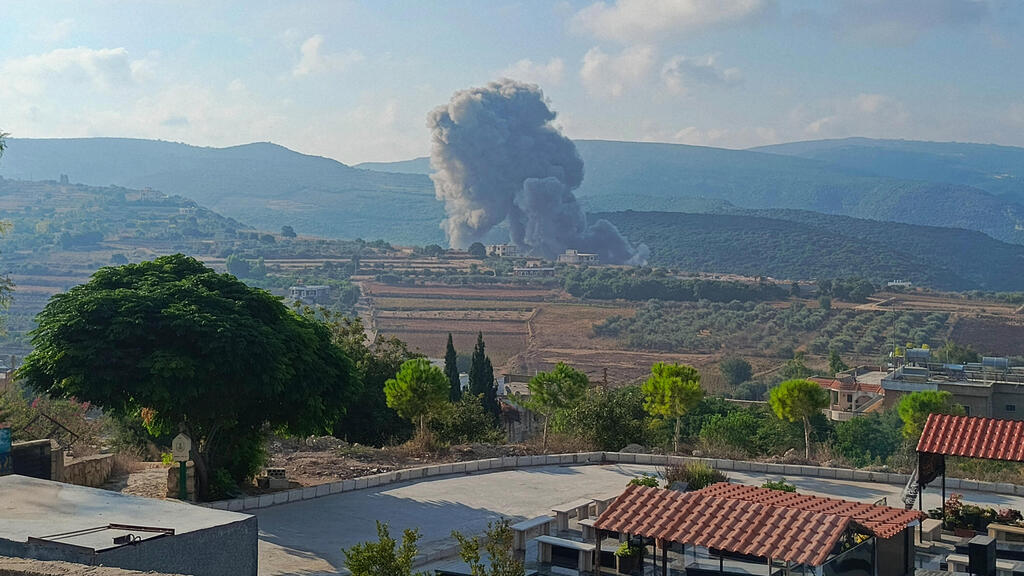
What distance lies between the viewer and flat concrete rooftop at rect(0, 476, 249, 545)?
32.0ft

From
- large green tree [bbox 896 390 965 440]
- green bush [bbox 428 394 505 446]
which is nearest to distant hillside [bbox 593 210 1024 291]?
large green tree [bbox 896 390 965 440]

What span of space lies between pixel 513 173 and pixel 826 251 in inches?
1914

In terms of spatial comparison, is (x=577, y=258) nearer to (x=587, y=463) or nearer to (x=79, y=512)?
(x=587, y=463)

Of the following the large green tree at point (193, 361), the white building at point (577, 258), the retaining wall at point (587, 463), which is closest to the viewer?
the large green tree at point (193, 361)

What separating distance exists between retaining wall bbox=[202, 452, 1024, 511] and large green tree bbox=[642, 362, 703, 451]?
211cm

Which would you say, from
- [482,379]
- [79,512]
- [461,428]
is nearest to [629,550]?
[79,512]

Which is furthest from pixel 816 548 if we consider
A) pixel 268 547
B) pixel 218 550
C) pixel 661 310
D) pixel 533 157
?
pixel 533 157

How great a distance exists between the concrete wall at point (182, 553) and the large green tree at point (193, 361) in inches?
178

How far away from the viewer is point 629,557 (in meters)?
12.0

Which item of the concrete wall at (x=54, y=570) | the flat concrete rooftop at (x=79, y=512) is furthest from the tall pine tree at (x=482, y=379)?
the concrete wall at (x=54, y=570)

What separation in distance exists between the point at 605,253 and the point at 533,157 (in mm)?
15704

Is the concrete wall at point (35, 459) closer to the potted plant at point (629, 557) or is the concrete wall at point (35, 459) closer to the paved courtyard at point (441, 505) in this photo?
the paved courtyard at point (441, 505)

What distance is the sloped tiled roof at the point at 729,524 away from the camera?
1063 cm

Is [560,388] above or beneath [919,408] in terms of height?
above
